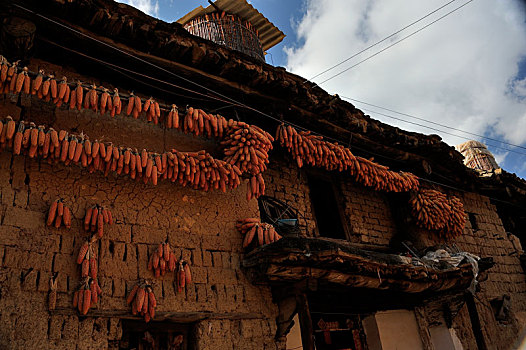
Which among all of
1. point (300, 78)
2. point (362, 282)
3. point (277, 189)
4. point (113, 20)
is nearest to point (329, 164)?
point (277, 189)

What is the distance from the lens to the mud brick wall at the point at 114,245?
386 cm

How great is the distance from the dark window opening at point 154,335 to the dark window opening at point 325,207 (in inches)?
142

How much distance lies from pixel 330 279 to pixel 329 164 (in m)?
2.06

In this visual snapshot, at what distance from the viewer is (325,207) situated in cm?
799

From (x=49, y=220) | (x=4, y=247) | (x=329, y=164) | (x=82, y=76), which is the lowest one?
(x=4, y=247)

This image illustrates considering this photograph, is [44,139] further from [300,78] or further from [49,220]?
[300,78]

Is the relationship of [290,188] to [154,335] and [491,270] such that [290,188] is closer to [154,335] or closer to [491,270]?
[154,335]

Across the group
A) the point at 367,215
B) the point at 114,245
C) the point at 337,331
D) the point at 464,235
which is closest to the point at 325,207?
the point at 367,215

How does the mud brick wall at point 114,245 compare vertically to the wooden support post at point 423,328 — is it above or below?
above

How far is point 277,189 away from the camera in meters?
6.89

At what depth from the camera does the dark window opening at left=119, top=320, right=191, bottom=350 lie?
14.7ft

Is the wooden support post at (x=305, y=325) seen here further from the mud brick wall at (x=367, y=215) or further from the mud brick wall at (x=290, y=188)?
the mud brick wall at (x=367, y=215)

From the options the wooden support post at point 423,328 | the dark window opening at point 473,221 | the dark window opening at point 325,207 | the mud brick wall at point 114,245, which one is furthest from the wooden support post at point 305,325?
the dark window opening at point 473,221

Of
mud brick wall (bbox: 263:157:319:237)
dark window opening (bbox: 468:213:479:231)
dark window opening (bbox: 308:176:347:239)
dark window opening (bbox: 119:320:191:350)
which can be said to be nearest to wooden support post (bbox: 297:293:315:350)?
dark window opening (bbox: 119:320:191:350)
